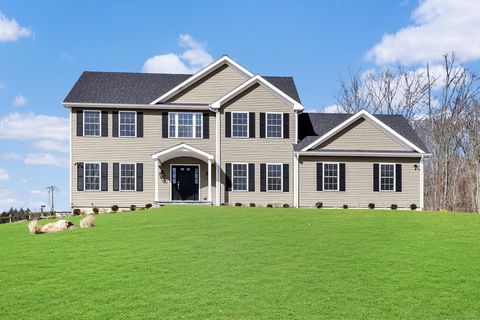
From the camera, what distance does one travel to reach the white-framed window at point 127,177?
28.5m

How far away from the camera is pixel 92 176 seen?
93.2ft

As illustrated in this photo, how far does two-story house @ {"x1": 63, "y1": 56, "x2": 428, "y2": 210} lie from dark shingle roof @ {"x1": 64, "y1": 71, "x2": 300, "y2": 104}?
0.18 meters

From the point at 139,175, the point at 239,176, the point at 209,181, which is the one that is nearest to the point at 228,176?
the point at 239,176

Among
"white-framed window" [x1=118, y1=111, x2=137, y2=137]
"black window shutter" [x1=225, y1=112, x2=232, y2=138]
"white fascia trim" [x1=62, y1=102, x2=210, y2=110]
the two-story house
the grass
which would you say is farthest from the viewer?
"black window shutter" [x1=225, y1=112, x2=232, y2=138]

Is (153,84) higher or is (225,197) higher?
(153,84)

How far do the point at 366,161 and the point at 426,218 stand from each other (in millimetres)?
8897

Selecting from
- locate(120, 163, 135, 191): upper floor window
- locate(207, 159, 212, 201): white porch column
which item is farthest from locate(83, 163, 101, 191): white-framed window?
locate(207, 159, 212, 201): white porch column

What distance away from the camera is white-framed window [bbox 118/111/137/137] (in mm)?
28625

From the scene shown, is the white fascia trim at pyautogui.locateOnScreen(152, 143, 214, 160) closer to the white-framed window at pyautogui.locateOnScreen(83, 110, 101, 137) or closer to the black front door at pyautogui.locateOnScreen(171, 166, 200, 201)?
the black front door at pyautogui.locateOnScreen(171, 166, 200, 201)

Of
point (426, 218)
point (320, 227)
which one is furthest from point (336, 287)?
point (426, 218)

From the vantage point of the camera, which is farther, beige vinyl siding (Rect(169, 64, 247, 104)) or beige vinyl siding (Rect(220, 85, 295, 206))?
beige vinyl siding (Rect(169, 64, 247, 104))

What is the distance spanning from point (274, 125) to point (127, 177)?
9.19m

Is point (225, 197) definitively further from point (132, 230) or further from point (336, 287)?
point (336, 287)

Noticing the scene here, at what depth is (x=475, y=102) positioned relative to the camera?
42.6 meters
